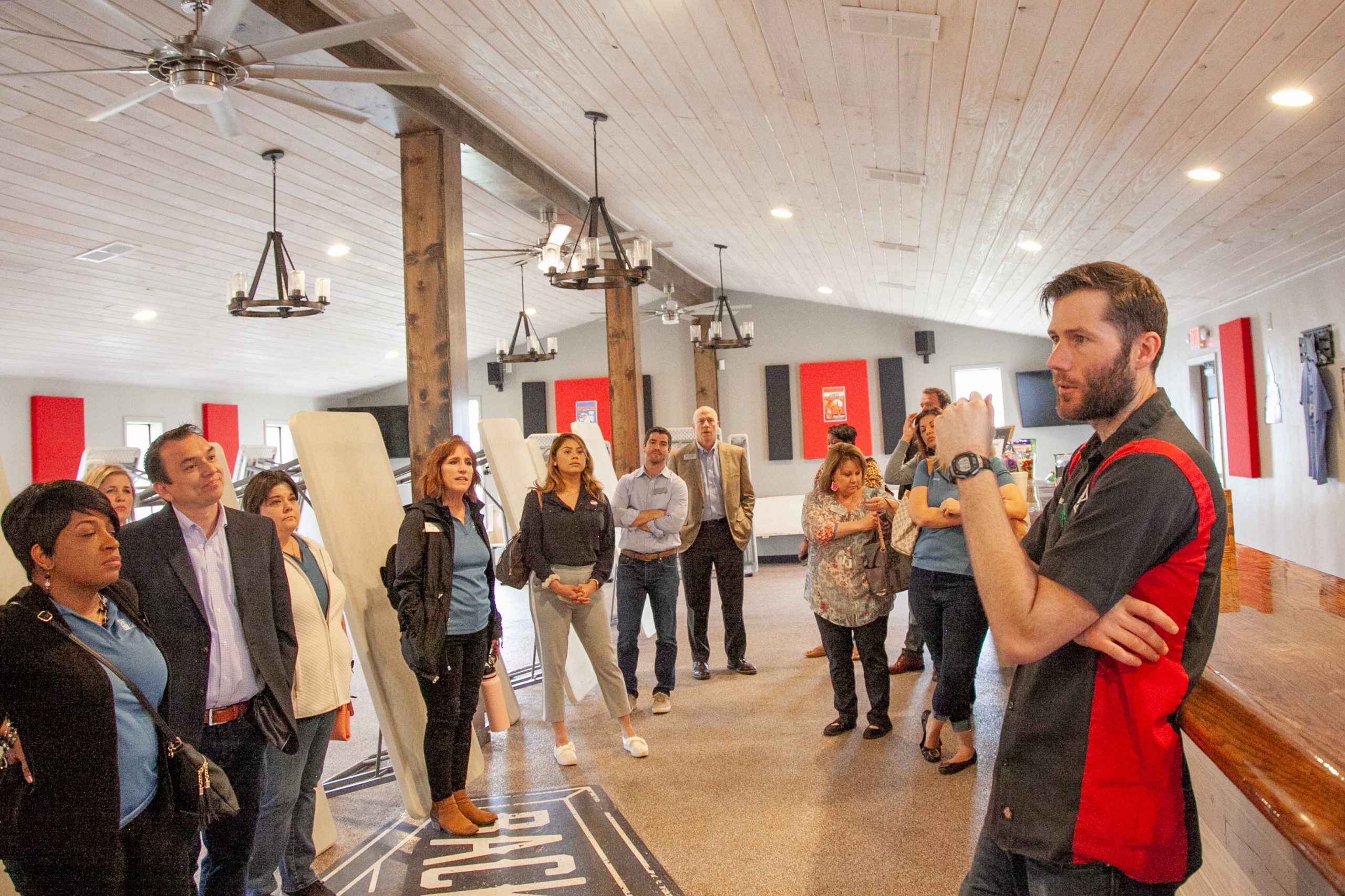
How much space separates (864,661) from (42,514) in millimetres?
3453

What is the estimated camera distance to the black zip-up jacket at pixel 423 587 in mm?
3359

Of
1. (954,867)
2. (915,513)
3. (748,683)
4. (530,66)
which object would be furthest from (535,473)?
(954,867)

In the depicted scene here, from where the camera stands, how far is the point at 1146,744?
123 centimetres

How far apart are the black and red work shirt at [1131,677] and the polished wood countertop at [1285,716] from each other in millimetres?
69

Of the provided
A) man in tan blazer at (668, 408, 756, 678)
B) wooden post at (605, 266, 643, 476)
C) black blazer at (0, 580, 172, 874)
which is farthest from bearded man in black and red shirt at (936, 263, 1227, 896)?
wooden post at (605, 266, 643, 476)

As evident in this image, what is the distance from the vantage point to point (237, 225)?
701 cm

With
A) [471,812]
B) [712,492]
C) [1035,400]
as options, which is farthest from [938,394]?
[1035,400]

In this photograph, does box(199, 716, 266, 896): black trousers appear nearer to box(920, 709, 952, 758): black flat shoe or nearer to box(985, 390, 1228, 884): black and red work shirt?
box(985, 390, 1228, 884): black and red work shirt

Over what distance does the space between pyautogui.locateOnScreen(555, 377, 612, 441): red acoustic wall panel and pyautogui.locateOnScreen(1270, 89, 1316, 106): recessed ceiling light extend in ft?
36.3

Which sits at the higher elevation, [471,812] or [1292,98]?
[1292,98]

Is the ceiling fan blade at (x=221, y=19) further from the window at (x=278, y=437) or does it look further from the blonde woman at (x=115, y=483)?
the window at (x=278, y=437)

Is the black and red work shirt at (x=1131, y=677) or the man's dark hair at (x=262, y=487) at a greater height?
the man's dark hair at (x=262, y=487)

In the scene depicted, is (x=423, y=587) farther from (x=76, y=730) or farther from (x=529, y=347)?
(x=529, y=347)

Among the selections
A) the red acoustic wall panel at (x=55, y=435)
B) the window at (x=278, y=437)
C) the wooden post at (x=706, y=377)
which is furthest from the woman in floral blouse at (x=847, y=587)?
the window at (x=278, y=437)
